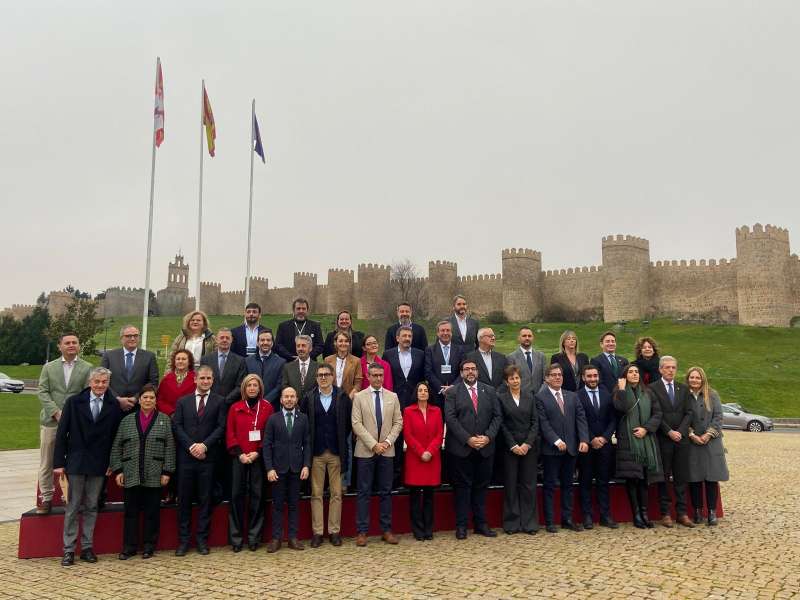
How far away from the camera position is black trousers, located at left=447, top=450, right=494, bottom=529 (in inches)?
302

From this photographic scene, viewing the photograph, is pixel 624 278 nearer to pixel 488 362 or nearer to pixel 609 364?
pixel 609 364

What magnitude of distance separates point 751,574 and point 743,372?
32673 mm

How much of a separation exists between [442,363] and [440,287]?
57320 millimetres

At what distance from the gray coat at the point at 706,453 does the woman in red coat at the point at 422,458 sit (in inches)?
132

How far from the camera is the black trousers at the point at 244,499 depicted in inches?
280

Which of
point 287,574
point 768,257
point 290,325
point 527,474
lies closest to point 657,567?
point 527,474

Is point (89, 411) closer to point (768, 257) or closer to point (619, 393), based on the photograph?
point (619, 393)

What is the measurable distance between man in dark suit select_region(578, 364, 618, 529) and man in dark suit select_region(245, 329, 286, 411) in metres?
3.85

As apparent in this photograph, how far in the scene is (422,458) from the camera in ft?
24.5

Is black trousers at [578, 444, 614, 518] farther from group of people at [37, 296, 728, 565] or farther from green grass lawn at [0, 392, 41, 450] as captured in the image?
green grass lawn at [0, 392, 41, 450]

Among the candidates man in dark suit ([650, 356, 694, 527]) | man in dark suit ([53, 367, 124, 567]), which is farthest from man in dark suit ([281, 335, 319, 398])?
man in dark suit ([650, 356, 694, 527])

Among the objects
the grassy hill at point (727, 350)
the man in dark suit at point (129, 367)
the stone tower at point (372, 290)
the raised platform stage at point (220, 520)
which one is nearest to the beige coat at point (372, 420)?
the raised platform stage at point (220, 520)

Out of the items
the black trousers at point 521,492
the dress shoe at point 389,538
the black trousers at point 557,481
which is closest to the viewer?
the dress shoe at point 389,538

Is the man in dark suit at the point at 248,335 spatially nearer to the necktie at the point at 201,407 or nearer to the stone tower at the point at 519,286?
the necktie at the point at 201,407
